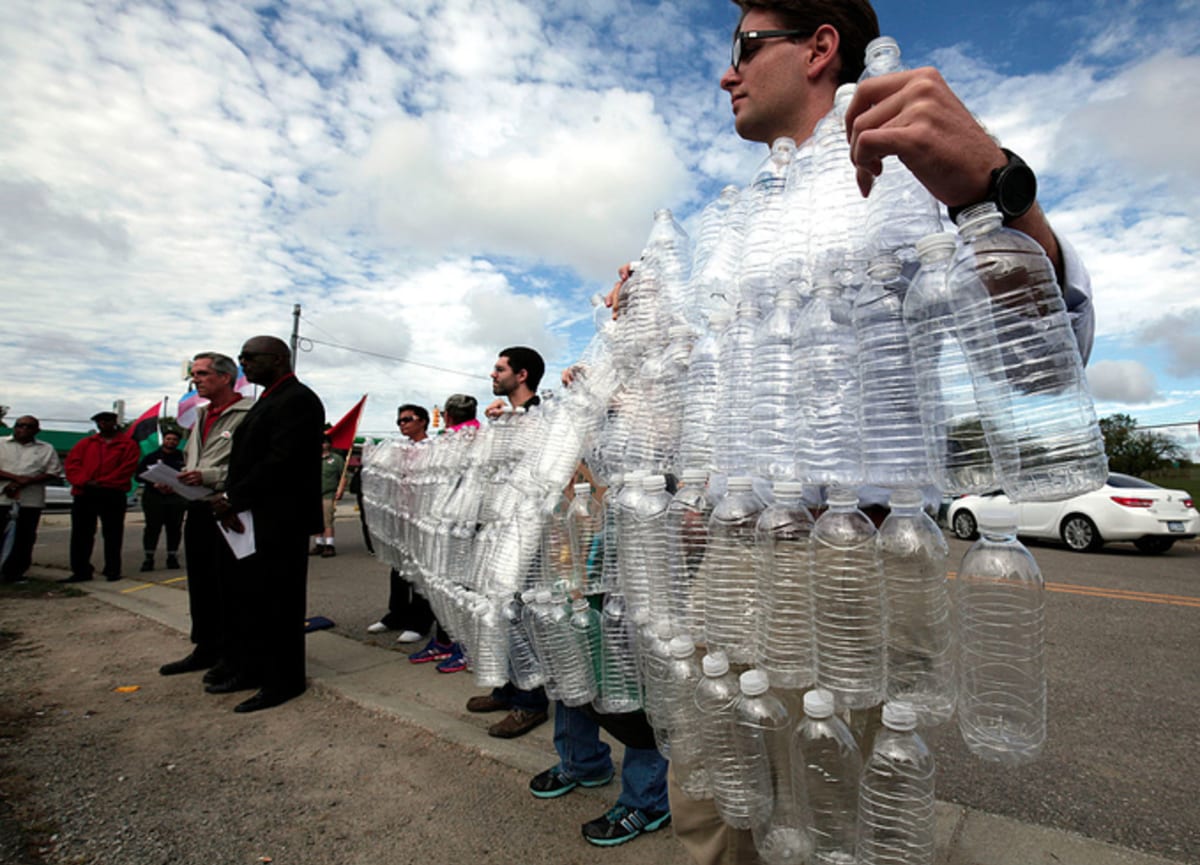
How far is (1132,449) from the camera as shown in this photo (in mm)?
21875

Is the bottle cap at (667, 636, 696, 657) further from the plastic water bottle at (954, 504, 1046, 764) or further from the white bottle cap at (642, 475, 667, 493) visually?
the plastic water bottle at (954, 504, 1046, 764)

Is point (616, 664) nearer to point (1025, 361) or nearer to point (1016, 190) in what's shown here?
point (1025, 361)

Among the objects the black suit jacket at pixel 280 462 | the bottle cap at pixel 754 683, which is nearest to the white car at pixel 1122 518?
the black suit jacket at pixel 280 462

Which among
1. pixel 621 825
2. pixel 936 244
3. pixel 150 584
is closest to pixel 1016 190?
pixel 936 244

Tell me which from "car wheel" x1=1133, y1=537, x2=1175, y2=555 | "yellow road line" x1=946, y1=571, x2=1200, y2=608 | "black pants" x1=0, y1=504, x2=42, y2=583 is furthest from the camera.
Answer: "car wheel" x1=1133, y1=537, x2=1175, y2=555

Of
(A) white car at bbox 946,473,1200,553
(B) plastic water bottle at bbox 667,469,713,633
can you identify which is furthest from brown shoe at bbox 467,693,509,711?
(A) white car at bbox 946,473,1200,553

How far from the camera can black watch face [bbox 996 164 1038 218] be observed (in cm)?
90

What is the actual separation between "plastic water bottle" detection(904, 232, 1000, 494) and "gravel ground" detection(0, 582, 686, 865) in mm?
1958

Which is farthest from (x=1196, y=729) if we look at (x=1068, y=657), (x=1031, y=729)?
(x=1031, y=729)

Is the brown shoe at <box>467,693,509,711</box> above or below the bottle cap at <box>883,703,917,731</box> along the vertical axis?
below

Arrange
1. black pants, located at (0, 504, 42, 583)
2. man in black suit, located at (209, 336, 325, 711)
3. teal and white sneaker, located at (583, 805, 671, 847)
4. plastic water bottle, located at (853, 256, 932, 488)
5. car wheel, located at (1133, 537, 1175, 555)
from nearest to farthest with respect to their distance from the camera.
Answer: plastic water bottle, located at (853, 256, 932, 488) → teal and white sneaker, located at (583, 805, 671, 847) → man in black suit, located at (209, 336, 325, 711) → black pants, located at (0, 504, 42, 583) → car wheel, located at (1133, 537, 1175, 555)

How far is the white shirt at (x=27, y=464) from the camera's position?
7.71 metres

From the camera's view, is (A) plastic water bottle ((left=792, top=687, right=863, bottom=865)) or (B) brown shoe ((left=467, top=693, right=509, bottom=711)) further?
(B) brown shoe ((left=467, top=693, right=509, bottom=711))

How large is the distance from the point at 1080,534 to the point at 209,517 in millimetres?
13170
